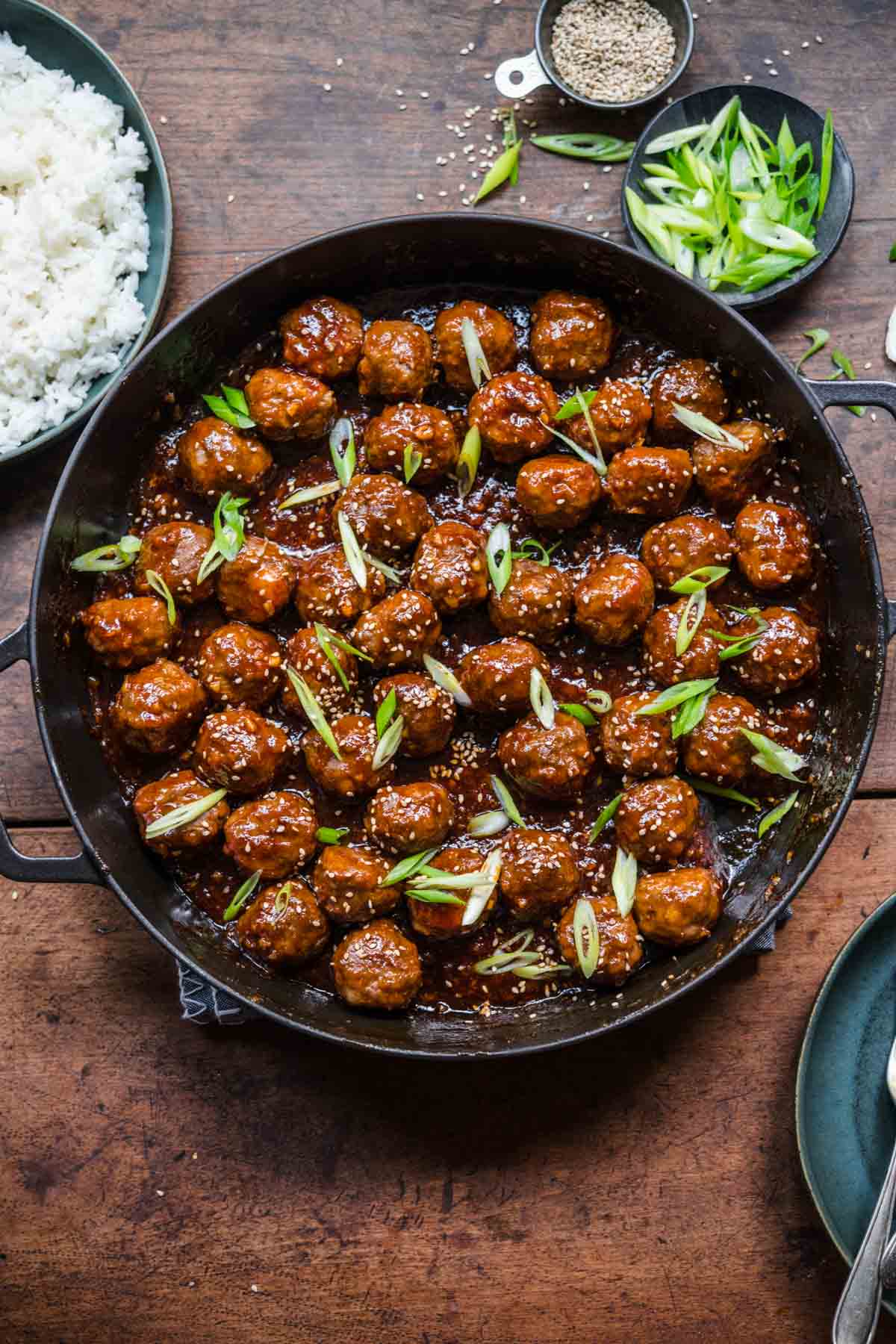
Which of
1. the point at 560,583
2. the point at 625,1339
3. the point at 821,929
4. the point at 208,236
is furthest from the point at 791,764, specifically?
the point at 208,236

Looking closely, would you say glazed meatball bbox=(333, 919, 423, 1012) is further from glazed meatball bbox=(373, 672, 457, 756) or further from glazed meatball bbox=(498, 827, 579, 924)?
glazed meatball bbox=(373, 672, 457, 756)

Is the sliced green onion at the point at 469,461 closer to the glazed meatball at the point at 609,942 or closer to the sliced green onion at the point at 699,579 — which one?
the sliced green onion at the point at 699,579

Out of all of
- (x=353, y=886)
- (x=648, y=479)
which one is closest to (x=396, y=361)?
(x=648, y=479)

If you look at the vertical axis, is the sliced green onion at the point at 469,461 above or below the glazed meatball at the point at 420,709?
above

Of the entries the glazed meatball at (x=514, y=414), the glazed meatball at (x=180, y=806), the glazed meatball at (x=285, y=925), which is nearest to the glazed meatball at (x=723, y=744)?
the glazed meatball at (x=514, y=414)

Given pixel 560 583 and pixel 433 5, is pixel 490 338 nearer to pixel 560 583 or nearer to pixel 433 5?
pixel 560 583

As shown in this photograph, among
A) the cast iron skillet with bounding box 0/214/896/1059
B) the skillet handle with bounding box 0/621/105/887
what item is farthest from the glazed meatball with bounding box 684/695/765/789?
the skillet handle with bounding box 0/621/105/887
